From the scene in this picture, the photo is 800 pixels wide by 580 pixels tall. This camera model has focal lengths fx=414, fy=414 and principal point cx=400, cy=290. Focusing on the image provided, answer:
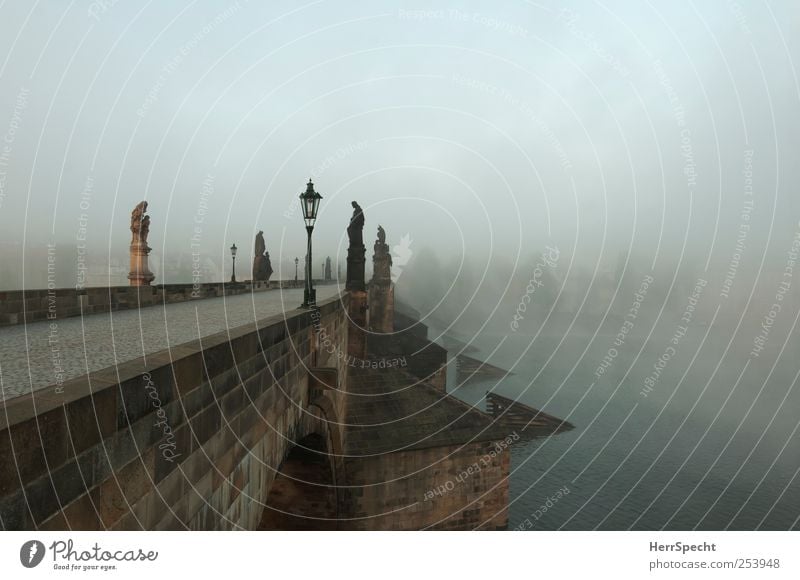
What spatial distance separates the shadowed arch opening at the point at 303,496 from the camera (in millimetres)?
8680

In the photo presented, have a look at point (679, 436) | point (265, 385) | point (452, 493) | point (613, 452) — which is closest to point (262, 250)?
point (452, 493)

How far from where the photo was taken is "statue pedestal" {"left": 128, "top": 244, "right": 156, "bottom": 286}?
11820 mm

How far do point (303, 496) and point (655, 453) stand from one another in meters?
37.1

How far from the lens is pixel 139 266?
11.8 m

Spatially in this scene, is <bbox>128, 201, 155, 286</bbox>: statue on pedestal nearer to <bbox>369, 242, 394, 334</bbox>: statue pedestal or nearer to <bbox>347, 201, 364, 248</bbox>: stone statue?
<bbox>347, 201, 364, 248</bbox>: stone statue

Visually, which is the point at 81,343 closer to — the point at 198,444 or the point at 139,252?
the point at 198,444

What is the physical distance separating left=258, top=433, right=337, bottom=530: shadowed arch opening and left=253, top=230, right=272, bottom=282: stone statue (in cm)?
1925

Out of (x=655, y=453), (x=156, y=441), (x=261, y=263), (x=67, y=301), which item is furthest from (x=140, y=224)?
(x=655, y=453)

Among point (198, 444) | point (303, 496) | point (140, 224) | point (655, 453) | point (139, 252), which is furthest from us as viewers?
point (655, 453)

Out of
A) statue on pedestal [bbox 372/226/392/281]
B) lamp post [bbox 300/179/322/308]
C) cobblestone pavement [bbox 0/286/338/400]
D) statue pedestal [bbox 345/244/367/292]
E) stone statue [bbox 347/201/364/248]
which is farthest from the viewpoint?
statue on pedestal [bbox 372/226/392/281]

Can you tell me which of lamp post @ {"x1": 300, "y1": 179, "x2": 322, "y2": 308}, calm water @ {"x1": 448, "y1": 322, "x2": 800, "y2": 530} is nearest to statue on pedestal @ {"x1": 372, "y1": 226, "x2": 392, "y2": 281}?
calm water @ {"x1": 448, "y1": 322, "x2": 800, "y2": 530}

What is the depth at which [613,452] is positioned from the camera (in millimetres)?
35938
